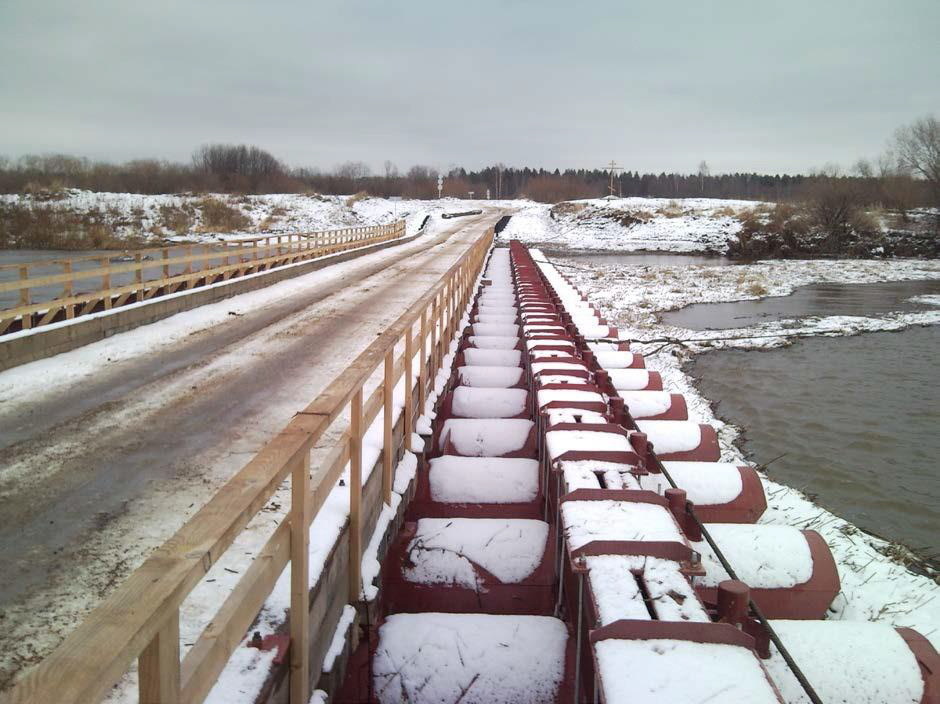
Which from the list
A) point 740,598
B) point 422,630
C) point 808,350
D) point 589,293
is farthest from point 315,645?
point 589,293

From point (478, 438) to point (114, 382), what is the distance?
208 inches

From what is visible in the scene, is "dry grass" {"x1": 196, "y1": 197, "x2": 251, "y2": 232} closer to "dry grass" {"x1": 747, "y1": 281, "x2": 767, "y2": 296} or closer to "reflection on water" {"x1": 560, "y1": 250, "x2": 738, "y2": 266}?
"reflection on water" {"x1": 560, "y1": 250, "x2": 738, "y2": 266}

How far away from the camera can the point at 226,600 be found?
2.13 metres

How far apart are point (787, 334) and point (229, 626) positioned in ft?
61.4

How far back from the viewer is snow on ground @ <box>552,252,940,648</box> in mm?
5570

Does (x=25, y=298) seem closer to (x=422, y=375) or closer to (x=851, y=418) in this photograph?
(x=422, y=375)

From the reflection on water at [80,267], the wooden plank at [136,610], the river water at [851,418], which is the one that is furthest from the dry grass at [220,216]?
the wooden plank at [136,610]

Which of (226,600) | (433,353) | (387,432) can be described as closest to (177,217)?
(433,353)

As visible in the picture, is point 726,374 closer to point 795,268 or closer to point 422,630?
point 422,630

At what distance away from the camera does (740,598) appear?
285 centimetres

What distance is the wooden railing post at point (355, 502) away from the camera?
3707 mm

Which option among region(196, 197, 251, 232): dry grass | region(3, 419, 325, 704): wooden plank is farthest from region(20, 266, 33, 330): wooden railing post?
region(196, 197, 251, 232): dry grass

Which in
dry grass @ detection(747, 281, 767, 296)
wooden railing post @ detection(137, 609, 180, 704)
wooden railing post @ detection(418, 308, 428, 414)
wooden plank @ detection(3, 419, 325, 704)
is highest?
wooden plank @ detection(3, 419, 325, 704)

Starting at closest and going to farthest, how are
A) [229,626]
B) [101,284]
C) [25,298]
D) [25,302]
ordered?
1. [229,626]
2. [25,298]
3. [25,302]
4. [101,284]
